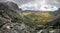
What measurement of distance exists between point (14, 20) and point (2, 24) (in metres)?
1.48

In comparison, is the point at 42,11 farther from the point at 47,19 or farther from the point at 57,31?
the point at 57,31

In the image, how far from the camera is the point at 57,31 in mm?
13430

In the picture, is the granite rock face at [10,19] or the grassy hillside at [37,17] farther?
the grassy hillside at [37,17]

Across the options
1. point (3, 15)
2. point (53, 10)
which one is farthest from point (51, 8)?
point (3, 15)

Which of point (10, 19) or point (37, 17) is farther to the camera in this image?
point (37, 17)

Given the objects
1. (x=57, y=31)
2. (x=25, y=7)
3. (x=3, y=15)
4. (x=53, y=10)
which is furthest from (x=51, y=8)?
(x=3, y=15)

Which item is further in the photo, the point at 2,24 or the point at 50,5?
the point at 50,5

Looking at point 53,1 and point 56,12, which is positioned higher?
point 53,1

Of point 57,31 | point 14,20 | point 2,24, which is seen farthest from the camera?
point 14,20

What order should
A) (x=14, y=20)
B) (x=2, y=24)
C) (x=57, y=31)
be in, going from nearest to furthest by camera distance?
(x=57, y=31) < (x=2, y=24) < (x=14, y=20)

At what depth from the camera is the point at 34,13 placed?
16.0m

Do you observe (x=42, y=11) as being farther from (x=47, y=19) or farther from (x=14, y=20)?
(x=14, y=20)

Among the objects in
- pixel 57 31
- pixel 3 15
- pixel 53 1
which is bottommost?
pixel 57 31

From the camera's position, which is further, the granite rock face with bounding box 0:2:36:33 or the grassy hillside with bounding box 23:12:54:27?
the grassy hillside with bounding box 23:12:54:27
